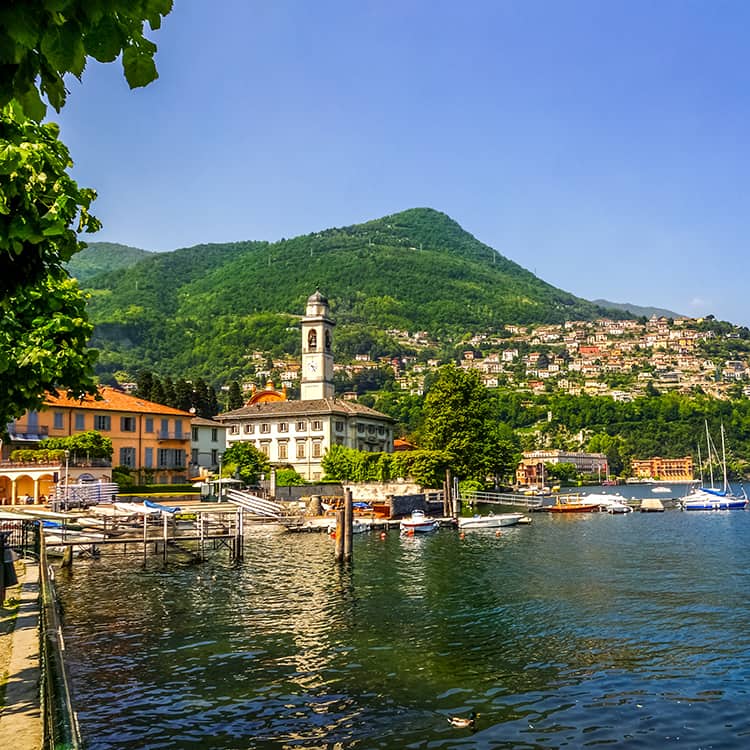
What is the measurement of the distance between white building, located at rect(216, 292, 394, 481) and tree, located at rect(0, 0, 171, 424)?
7570cm

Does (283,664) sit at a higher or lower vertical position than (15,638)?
lower

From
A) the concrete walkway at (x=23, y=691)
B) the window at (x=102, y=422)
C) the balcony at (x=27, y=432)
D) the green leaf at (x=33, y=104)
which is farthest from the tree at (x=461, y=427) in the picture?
the green leaf at (x=33, y=104)

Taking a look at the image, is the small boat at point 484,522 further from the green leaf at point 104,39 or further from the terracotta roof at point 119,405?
the green leaf at point 104,39

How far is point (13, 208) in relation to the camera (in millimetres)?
8125

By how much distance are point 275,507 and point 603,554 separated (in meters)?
26.1

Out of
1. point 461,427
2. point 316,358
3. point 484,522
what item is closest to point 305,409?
point 316,358

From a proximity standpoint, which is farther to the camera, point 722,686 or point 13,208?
point 722,686

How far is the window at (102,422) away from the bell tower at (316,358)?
34.2 m

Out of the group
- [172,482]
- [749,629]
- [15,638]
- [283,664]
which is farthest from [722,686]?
[172,482]

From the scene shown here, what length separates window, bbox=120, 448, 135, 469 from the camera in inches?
2756

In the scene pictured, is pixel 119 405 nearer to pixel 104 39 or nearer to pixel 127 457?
pixel 127 457

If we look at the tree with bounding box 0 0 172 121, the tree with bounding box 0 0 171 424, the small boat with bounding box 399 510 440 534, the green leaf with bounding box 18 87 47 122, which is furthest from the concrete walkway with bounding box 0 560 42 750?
the small boat with bounding box 399 510 440 534

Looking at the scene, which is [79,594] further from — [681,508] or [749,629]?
[681,508]

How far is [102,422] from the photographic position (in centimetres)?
6812
